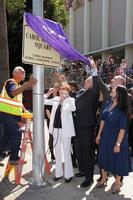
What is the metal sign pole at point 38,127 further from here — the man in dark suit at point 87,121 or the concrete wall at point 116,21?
the concrete wall at point 116,21

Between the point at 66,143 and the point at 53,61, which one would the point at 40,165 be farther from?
the point at 53,61

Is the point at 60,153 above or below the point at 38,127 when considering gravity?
below

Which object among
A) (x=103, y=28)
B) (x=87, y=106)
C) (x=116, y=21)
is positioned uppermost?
(x=116, y=21)

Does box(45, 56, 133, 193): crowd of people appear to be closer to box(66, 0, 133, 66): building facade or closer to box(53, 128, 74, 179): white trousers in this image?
box(53, 128, 74, 179): white trousers

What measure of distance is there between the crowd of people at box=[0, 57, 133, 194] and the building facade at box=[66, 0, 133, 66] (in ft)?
85.3

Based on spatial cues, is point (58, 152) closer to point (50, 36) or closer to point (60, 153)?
point (60, 153)

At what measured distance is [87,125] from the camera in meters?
6.98

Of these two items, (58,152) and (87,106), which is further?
(58,152)

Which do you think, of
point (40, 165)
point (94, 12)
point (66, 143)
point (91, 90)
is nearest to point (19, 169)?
point (40, 165)

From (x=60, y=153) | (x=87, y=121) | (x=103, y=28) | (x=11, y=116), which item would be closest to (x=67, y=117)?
(x=87, y=121)

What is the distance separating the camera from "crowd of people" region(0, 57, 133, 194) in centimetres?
644

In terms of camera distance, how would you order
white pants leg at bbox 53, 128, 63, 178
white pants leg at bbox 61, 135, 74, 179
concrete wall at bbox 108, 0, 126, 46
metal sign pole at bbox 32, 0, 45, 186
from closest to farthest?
Result: 1. metal sign pole at bbox 32, 0, 45, 186
2. white pants leg at bbox 61, 135, 74, 179
3. white pants leg at bbox 53, 128, 63, 178
4. concrete wall at bbox 108, 0, 126, 46

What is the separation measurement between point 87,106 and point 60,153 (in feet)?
3.25

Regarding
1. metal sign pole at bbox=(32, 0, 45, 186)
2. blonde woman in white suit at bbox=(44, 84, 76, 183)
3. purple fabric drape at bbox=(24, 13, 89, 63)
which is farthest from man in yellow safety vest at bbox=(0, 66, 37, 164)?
purple fabric drape at bbox=(24, 13, 89, 63)
